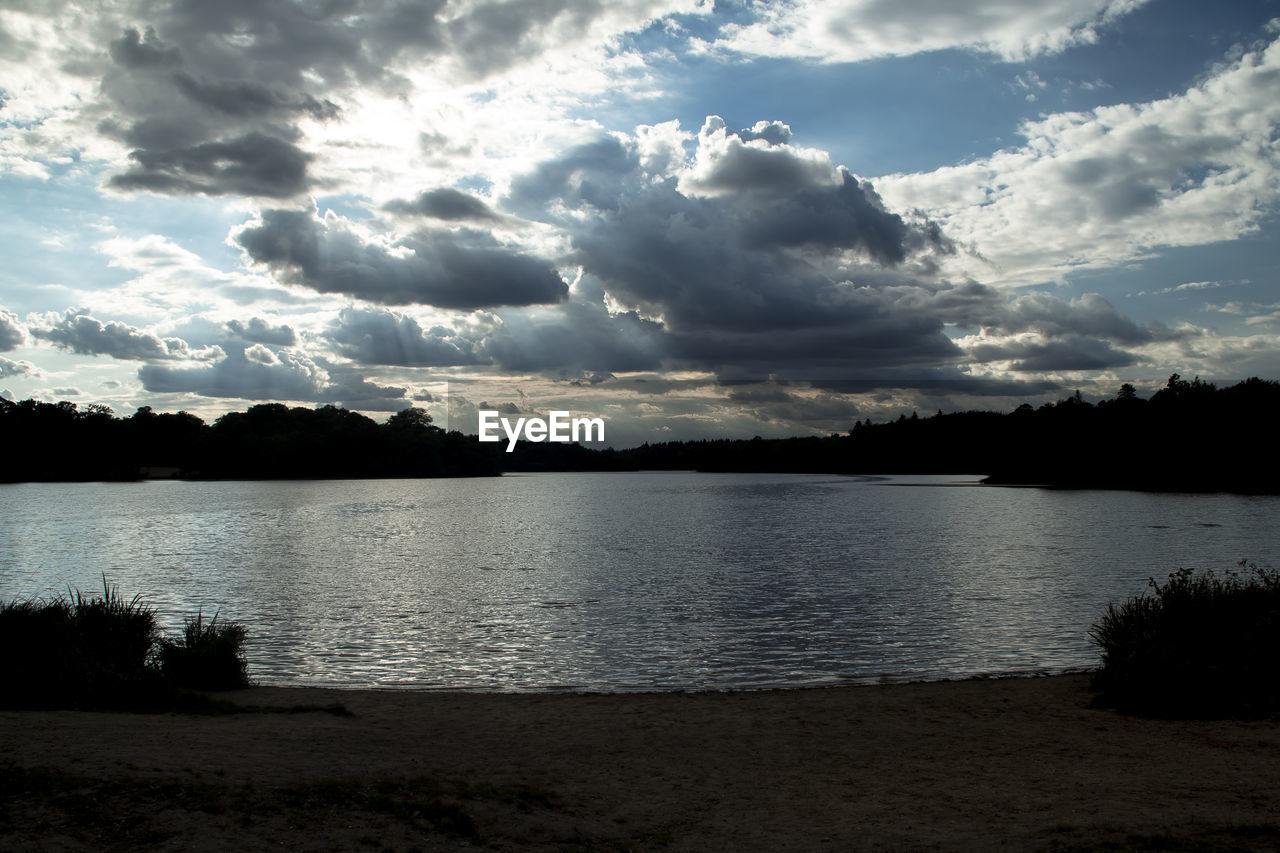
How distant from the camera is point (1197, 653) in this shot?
15086 millimetres

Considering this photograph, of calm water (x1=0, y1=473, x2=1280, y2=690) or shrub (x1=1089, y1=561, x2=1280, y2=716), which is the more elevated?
shrub (x1=1089, y1=561, x2=1280, y2=716)

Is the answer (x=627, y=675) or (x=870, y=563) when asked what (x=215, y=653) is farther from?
(x=870, y=563)

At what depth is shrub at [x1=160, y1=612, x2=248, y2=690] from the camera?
1580 centimetres

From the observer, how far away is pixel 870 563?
39719mm

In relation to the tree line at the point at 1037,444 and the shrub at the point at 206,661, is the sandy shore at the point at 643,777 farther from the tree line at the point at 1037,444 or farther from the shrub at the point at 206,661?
the tree line at the point at 1037,444

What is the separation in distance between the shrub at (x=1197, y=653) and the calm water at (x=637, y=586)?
3556 millimetres

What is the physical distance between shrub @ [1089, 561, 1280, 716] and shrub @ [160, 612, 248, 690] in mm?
16215

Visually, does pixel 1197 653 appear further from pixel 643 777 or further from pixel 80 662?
pixel 80 662

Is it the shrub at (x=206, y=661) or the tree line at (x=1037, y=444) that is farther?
the tree line at (x=1037, y=444)

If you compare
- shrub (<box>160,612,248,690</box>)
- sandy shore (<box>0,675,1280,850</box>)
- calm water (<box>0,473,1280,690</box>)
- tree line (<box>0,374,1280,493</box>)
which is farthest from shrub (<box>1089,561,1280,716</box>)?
tree line (<box>0,374,1280,493</box>)

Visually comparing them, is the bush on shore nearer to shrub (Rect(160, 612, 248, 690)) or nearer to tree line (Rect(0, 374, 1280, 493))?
shrub (Rect(160, 612, 248, 690))

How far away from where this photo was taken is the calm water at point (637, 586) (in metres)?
19.8

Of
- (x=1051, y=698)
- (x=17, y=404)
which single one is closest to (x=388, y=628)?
(x=1051, y=698)

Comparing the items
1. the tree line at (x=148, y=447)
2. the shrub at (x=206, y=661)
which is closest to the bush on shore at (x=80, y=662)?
the shrub at (x=206, y=661)
